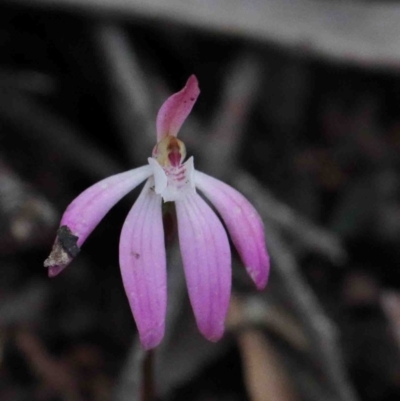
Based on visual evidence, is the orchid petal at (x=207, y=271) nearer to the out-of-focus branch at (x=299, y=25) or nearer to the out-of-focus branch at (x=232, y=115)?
the out-of-focus branch at (x=232, y=115)

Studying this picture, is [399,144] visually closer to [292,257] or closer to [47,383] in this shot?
[292,257]

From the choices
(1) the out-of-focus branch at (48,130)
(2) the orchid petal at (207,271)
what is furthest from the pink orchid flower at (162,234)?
(1) the out-of-focus branch at (48,130)

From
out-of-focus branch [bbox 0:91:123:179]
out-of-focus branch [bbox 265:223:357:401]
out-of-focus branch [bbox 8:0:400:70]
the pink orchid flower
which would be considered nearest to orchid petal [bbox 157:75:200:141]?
the pink orchid flower

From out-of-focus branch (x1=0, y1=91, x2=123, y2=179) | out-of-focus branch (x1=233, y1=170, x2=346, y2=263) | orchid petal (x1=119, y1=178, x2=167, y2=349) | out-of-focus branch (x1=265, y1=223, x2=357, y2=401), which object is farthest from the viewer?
out-of-focus branch (x1=0, y1=91, x2=123, y2=179)

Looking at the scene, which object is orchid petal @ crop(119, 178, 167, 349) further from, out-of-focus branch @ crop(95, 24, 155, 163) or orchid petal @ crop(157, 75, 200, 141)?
out-of-focus branch @ crop(95, 24, 155, 163)

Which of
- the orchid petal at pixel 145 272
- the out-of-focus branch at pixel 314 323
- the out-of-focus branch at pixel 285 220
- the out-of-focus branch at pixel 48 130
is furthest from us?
the out-of-focus branch at pixel 48 130

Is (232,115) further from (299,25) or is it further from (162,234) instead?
(162,234)

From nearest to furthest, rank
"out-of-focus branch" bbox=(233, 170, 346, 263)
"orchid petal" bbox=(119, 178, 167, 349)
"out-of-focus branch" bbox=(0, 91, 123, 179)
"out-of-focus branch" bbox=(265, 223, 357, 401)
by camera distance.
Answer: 1. "orchid petal" bbox=(119, 178, 167, 349)
2. "out-of-focus branch" bbox=(265, 223, 357, 401)
3. "out-of-focus branch" bbox=(233, 170, 346, 263)
4. "out-of-focus branch" bbox=(0, 91, 123, 179)
